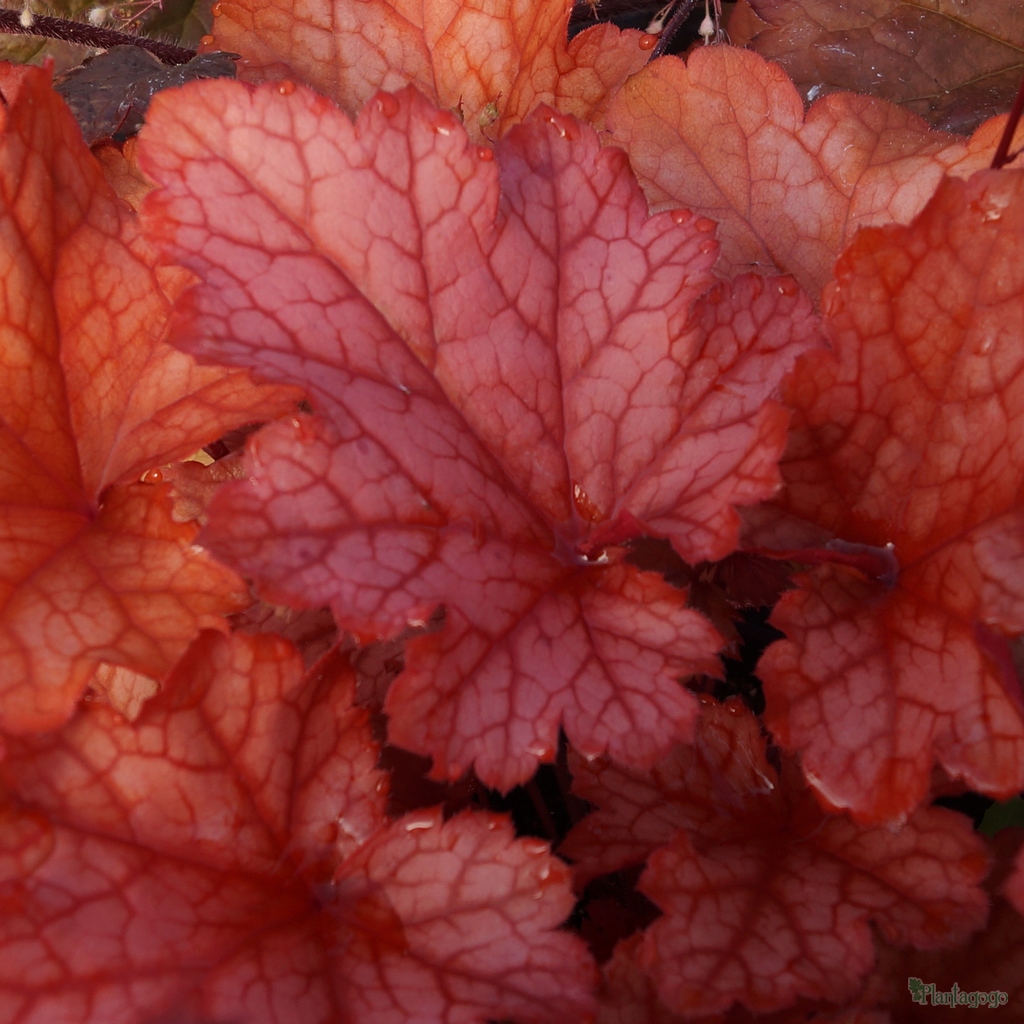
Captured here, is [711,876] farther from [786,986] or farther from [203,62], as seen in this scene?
[203,62]

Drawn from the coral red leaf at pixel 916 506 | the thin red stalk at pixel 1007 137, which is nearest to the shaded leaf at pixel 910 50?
the thin red stalk at pixel 1007 137

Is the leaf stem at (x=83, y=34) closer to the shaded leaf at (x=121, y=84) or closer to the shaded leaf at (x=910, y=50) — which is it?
the shaded leaf at (x=121, y=84)

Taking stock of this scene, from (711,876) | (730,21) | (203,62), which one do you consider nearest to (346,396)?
(711,876)

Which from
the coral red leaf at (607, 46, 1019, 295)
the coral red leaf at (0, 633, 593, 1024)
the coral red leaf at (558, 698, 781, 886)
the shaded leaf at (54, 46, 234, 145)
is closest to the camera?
the coral red leaf at (0, 633, 593, 1024)

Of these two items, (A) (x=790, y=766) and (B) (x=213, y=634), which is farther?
(A) (x=790, y=766)

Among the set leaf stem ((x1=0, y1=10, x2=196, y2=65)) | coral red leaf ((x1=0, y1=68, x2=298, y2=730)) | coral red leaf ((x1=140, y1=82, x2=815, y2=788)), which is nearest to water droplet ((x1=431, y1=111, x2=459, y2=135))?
coral red leaf ((x1=140, y1=82, x2=815, y2=788))

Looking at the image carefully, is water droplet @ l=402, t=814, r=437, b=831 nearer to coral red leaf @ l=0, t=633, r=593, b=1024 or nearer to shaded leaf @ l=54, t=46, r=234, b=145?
coral red leaf @ l=0, t=633, r=593, b=1024

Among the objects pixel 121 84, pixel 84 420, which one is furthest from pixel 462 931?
pixel 121 84

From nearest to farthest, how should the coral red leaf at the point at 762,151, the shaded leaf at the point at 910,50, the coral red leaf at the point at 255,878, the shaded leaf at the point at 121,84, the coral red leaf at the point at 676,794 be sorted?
1. the coral red leaf at the point at 255,878
2. the coral red leaf at the point at 676,794
3. the coral red leaf at the point at 762,151
4. the shaded leaf at the point at 121,84
5. the shaded leaf at the point at 910,50
